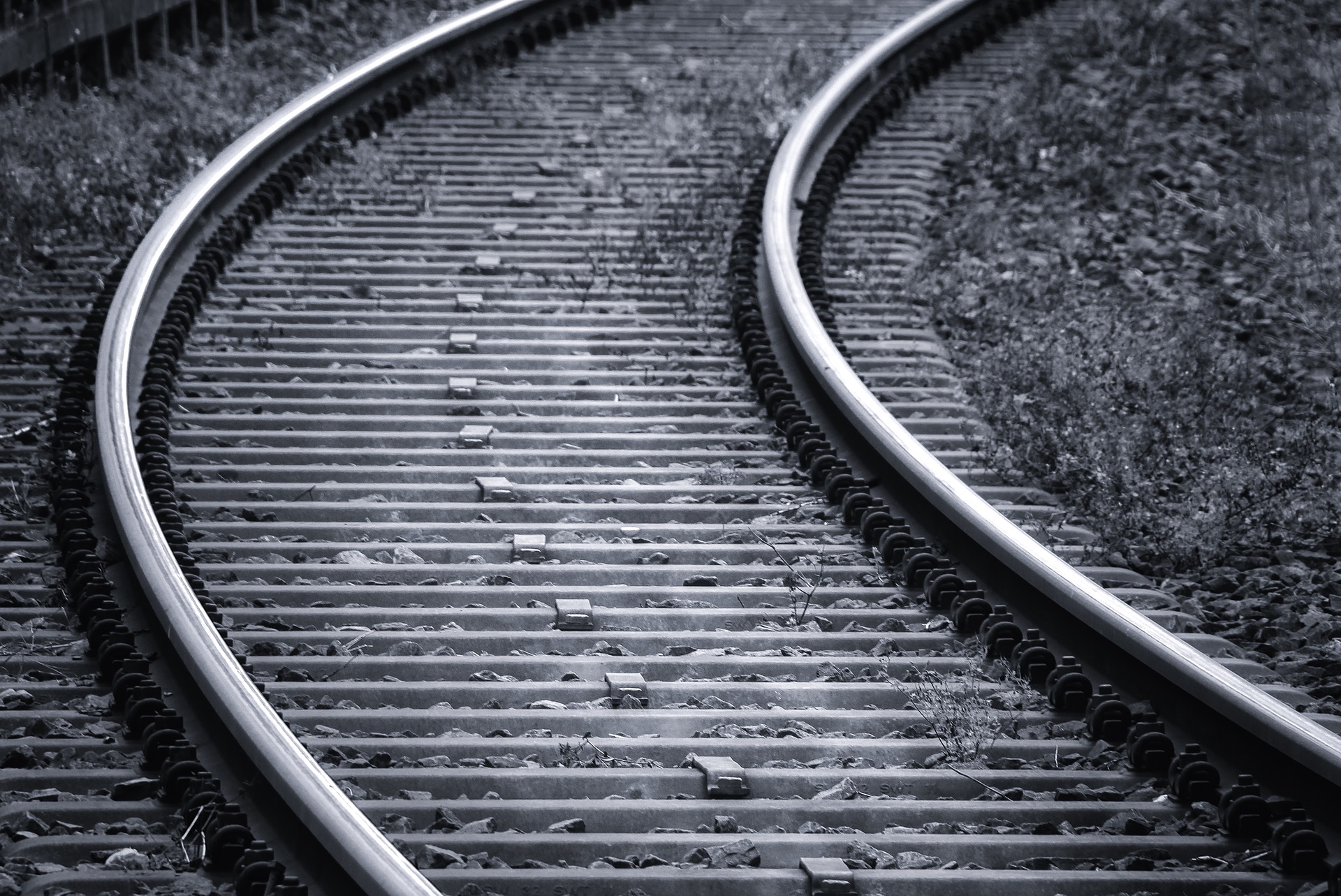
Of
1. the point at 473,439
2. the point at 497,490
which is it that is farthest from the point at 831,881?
the point at 473,439

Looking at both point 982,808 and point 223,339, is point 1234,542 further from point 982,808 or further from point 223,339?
point 223,339

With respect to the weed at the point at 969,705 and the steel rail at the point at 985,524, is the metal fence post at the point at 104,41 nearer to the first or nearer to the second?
the steel rail at the point at 985,524

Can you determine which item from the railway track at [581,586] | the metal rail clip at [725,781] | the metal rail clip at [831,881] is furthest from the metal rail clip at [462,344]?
the metal rail clip at [831,881]

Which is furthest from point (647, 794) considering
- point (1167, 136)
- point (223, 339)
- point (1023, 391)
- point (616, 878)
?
point (1167, 136)

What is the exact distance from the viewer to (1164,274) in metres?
7.49

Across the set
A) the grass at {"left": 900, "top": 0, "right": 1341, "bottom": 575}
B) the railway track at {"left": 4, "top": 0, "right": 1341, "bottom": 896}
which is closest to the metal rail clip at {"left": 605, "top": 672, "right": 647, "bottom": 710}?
the railway track at {"left": 4, "top": 0, "right": 1341, "bottom": 896}

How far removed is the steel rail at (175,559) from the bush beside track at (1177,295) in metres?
2.67

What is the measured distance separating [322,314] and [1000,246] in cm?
338

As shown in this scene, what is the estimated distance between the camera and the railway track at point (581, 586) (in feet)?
10.9

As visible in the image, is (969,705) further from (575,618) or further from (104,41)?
(104,41)

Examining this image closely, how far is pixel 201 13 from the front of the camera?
35.4 ft

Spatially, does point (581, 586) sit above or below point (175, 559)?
below

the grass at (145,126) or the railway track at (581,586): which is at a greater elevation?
the grass at (145,126)

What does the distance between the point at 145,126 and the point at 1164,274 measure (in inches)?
221
